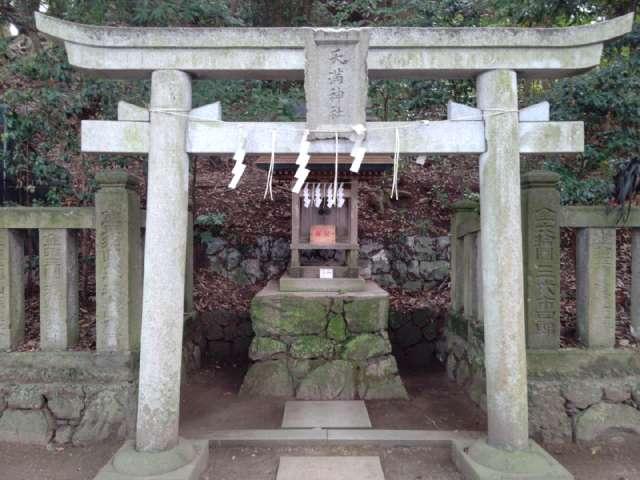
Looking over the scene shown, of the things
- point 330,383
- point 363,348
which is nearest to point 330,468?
point 330,383

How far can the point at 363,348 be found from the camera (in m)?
5.55

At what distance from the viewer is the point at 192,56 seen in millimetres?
3576

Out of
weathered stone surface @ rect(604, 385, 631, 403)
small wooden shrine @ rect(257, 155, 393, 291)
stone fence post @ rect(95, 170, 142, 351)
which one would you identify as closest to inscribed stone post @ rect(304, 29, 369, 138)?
stone fence post @ rect(95, 170, 142, 351)

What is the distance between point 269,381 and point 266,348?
378 millimetres

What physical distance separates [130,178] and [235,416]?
259 centimetres

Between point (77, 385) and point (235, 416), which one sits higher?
point (77, 385)

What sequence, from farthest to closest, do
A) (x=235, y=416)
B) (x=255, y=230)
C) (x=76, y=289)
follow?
(x=255, y=230) < (x=235, y=416) < (x=76, y=289)

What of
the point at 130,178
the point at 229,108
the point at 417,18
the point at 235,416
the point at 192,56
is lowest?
the point at 235,416

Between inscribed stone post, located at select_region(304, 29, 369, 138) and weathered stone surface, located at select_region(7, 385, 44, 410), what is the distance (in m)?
3.38

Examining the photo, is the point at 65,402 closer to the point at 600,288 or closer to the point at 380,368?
the point at 380,368

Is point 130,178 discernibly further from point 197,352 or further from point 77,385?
point 197,352

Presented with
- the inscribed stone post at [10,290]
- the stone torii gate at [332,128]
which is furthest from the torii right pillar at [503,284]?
the inscribed stone post at [10,290]

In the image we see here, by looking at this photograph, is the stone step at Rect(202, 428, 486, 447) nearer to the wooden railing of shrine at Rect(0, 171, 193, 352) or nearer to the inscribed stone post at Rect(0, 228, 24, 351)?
the wooden railing of shrine at Rect(0, 171, 193, 352)

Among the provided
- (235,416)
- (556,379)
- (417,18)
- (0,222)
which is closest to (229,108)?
(417,18)
